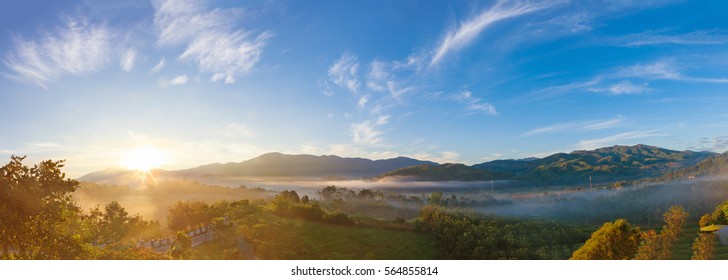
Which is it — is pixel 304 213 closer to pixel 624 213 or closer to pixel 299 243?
pixel 299 243

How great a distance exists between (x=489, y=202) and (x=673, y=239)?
3884 millimetres

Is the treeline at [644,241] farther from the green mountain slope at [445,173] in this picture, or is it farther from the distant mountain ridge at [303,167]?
the distant mountain ridge at [303,167]

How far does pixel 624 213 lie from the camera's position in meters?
10.5

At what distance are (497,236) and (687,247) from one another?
4.16 metres

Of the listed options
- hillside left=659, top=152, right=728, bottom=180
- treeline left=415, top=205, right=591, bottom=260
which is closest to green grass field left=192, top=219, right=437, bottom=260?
treeline left=415, top=205, right=591, bottom=260

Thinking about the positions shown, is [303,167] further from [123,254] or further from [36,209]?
[36,209]

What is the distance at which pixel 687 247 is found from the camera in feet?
29.5

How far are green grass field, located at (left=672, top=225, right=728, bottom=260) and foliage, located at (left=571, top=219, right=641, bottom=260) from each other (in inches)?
109

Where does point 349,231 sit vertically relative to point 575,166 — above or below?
below

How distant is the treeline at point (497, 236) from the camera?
8.83m

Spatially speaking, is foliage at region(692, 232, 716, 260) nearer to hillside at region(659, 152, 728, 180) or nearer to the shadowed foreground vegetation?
the shadowed foreground vegetation

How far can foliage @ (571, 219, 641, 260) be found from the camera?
22.4 feet

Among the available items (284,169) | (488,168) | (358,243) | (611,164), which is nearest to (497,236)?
(488,168)
